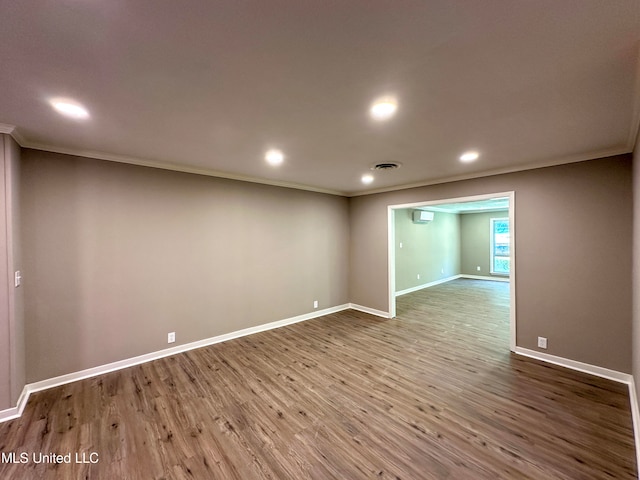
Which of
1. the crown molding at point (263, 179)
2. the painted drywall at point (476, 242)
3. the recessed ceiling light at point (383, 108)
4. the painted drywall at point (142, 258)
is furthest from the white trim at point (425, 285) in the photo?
the recessed ceiling light at point (383, 108)

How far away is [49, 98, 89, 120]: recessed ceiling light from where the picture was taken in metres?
1.82

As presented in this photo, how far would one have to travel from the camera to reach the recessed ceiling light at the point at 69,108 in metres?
1.82

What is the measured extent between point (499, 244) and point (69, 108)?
1071 cm

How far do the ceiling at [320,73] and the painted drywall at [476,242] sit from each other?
691cm

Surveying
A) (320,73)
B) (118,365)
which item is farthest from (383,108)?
(118,365)

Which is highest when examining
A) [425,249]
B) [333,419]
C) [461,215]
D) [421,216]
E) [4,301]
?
[461,215]

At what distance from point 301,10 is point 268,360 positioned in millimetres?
3414

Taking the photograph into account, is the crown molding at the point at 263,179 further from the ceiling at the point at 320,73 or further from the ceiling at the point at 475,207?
the ceiling at the point at 475,207

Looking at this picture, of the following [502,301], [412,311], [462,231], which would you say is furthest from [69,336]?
[462,231]

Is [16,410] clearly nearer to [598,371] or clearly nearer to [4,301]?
[4,301]

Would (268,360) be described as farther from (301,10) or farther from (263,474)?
(301,10)

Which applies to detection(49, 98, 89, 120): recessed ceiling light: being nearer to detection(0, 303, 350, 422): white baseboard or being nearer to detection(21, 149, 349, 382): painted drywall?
detection(21, 149, 349, 382): painted drywall

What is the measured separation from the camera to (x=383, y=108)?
1936 mm

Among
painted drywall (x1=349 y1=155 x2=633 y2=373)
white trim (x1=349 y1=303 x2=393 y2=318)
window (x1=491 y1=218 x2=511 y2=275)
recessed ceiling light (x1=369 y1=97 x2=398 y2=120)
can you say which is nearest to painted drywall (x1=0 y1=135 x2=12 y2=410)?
recessed ceiling light (x1=369 y1=97 x2=398 y2=120)
